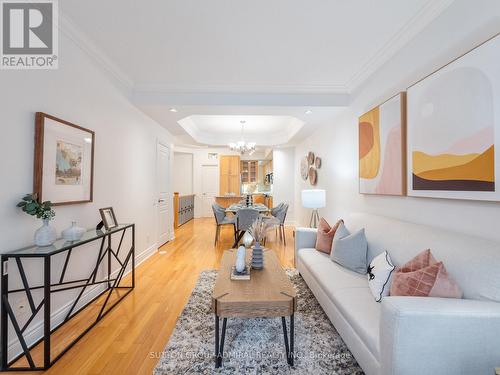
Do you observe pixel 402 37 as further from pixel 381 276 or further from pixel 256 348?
pixel 256 348

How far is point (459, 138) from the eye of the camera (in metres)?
1.62

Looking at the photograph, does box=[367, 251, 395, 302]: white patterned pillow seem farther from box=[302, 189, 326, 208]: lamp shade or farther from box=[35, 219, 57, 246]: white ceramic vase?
box=[35, 219, 57, 246]: white ceramic vase

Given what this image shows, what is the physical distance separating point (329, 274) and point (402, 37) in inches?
92.5

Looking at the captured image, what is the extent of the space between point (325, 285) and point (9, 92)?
2846mm

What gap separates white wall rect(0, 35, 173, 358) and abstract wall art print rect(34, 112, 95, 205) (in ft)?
0.20

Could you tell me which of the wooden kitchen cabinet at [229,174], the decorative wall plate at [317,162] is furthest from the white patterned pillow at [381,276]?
the wooden kitchen cabinet at [229,174]

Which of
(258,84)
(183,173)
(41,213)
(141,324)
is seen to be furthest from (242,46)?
(183,173)

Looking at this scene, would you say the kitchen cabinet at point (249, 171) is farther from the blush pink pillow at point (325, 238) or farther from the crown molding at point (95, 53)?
the blush pink pillow at point (325, 238)

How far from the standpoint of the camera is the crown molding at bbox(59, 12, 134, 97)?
2061 millimetres

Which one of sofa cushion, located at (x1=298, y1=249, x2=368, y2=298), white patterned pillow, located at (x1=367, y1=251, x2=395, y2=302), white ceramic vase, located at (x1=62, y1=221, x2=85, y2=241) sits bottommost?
sofa cushion, located at (x1=298, y1=249, x2=368, y2=298)

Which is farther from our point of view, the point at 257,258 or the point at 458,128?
the point at 257,258

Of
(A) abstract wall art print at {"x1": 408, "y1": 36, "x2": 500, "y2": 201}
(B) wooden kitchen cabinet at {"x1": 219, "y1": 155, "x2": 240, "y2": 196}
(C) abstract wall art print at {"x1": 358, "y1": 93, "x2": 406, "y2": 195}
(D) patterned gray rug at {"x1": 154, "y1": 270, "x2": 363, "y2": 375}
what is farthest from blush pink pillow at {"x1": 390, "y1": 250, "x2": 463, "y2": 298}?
(B) wooden kitchen cabinet at {"x1": 219, "y1": 155, "x2": 240, "y2": 196}

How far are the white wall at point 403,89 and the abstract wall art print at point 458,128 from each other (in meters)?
0.11

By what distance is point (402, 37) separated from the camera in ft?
7.18
